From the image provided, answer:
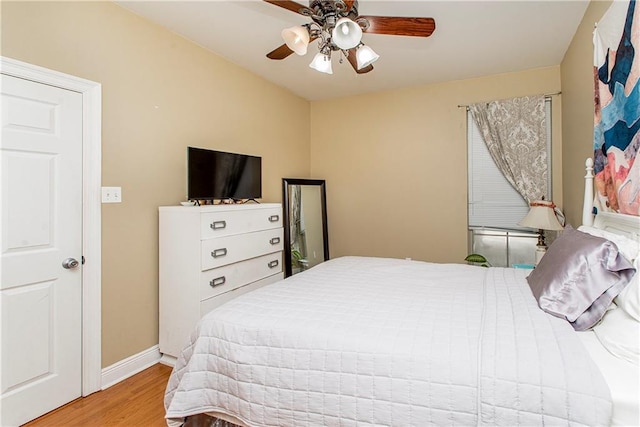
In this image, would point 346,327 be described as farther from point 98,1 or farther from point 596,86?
point 98,1

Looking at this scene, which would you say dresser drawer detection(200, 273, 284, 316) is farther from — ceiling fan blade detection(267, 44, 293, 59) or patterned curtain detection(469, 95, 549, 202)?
patterned curtain detection(469, 95, 549, 202)

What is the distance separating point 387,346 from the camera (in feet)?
3.85

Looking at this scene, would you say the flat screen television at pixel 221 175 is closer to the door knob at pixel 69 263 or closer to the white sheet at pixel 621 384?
the door knob at pixel 69 263

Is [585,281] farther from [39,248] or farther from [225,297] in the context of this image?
[39,248]

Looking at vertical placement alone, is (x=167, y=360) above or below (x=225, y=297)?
below

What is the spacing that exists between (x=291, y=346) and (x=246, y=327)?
23 centimetres

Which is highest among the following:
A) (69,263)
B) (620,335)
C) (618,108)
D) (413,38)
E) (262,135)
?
(413,38)

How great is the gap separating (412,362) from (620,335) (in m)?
0.72

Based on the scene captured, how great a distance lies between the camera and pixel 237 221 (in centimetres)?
266

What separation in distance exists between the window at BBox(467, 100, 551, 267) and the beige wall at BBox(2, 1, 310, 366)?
2.79 m


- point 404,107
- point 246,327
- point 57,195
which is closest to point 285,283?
point 246,327

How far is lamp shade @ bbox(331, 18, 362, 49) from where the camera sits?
1.69m

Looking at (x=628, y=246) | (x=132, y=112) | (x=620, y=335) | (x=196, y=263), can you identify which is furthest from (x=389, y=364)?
(x=132, y=112)

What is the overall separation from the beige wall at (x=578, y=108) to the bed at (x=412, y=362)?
1.09 m
